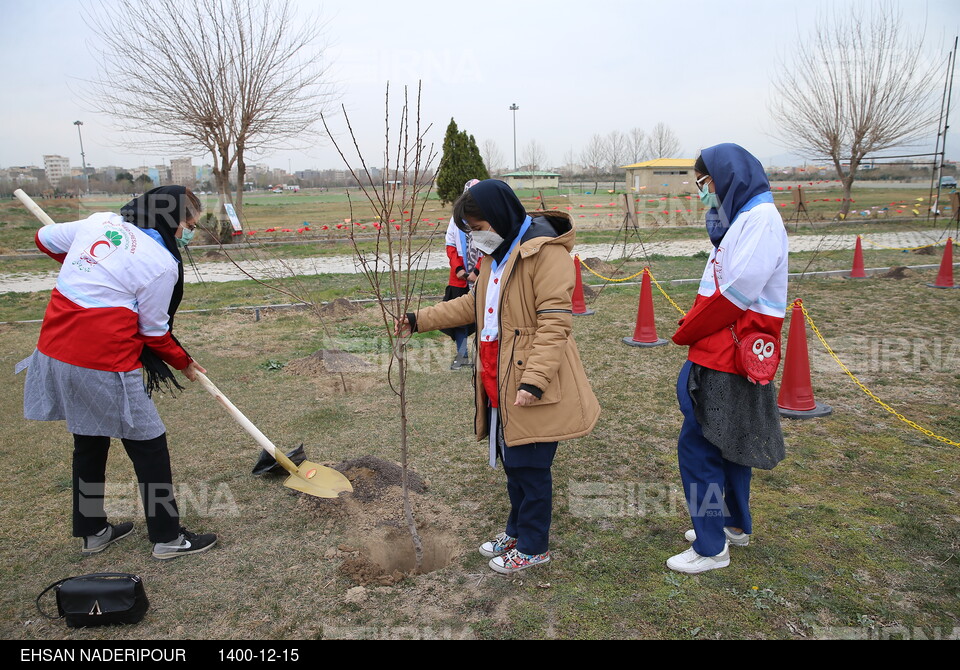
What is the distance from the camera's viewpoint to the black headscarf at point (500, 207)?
2740 mm

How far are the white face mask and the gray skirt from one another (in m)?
1.80

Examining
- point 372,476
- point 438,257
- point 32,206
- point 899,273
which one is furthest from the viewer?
point 438,257

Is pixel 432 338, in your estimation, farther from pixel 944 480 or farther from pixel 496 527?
pixel 944 480

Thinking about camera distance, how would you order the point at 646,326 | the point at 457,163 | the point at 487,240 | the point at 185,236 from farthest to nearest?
the point at 457,163 → the point at 646,326 → the point at 185,236 → the point at 487,240

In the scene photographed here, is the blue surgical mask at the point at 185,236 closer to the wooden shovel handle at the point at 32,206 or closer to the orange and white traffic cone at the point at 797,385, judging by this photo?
the wooden shovel handle at the point at 32,206

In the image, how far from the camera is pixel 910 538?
3.14 m

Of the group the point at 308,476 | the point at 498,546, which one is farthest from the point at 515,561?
the point at 308,476

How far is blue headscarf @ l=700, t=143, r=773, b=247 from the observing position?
274cm

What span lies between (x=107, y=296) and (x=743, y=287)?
286 centimetres

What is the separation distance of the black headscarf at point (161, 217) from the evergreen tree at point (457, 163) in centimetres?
2106

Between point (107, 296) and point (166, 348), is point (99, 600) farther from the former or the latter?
point (107, 296)

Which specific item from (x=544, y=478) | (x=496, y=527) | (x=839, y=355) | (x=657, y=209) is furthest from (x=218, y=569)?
(x=657, y=209)

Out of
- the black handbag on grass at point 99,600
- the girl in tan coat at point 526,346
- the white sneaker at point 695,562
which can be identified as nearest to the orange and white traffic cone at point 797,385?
the white sneaker at point 695,562

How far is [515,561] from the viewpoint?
118 inches
